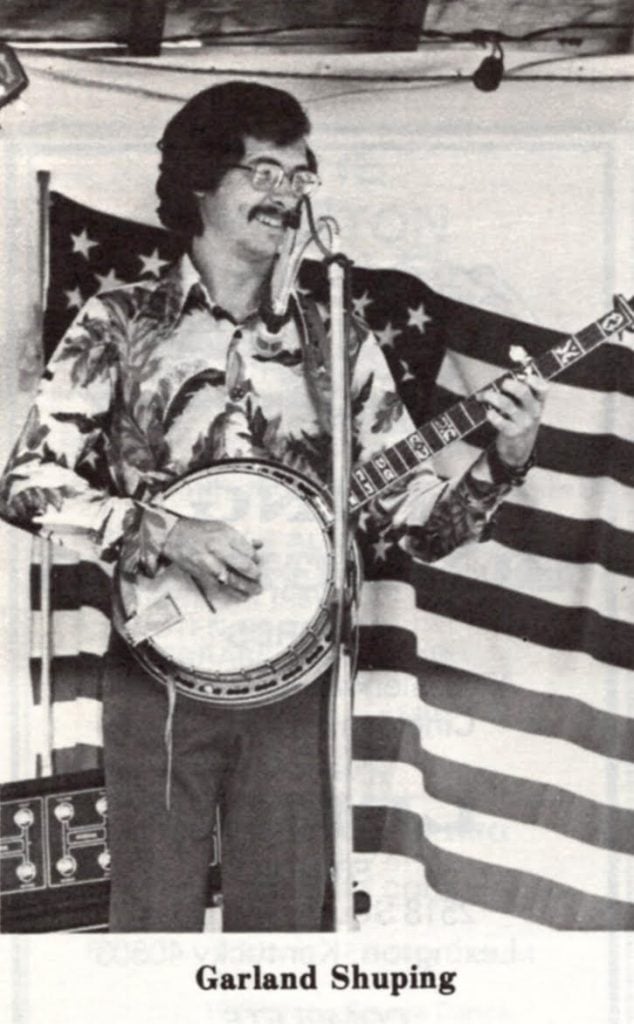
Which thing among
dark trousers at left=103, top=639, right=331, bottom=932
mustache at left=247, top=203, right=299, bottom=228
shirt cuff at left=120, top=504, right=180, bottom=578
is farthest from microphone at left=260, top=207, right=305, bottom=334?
dark trousers at left=103, top=639, right=331, bottom=932

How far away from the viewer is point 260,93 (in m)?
2.31

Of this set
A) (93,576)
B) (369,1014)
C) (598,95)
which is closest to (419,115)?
(598,95)

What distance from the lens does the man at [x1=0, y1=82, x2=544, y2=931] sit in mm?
2199

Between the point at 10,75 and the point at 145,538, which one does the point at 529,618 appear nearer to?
the point at 145,538

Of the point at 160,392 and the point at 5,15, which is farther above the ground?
the point at 5,15

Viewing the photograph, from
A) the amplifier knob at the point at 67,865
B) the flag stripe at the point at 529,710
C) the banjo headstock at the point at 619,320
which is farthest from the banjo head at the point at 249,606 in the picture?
the banjo headstock at the point at 619,320

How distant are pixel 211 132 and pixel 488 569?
828 millimetres

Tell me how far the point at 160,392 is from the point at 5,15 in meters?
0.66

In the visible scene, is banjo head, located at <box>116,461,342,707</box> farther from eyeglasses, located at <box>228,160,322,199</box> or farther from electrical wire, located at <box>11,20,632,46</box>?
electrical wire, located at <box>11,20,632,46</box>

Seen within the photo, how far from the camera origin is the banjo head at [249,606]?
7.16 feet

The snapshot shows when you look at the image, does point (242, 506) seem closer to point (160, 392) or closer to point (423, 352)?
point (160, 392)

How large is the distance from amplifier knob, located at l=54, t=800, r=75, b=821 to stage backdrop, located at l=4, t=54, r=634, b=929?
73mm

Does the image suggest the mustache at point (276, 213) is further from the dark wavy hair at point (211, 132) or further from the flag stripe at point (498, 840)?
the flag stripe at point (498, 840)

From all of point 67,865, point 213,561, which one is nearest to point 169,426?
point 213,561
